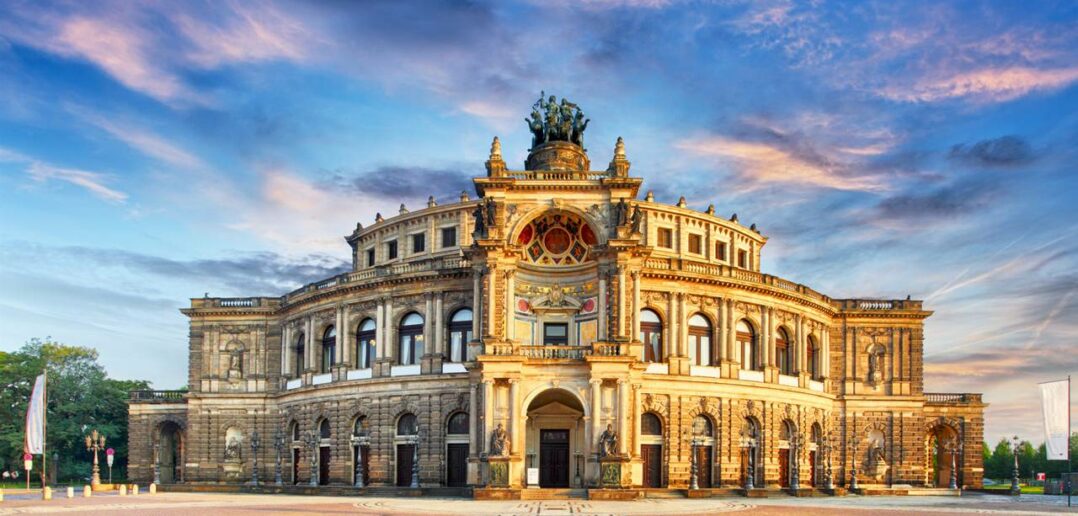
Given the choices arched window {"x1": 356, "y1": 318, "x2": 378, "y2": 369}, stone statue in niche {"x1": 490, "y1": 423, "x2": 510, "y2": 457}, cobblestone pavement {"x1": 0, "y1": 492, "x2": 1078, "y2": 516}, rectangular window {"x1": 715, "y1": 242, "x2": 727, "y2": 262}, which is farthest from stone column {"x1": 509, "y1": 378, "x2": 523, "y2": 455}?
rectangular window {"x1": 715, "y1": 242, "x2": 727, "y2": 262}

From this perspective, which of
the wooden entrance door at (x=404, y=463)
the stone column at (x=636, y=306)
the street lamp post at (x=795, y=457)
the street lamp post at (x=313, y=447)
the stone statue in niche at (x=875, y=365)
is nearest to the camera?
the stone column at (x=636, y=306)

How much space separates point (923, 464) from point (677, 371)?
23.8 m

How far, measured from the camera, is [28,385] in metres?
97.1

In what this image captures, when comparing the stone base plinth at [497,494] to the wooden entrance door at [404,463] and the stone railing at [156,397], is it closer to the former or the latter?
the wooden entrance door at [404,463]

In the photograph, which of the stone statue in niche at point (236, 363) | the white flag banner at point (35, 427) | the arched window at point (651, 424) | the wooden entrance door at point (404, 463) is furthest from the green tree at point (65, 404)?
the arched window at point (651, 424)

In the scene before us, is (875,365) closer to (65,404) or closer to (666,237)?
(666,237)

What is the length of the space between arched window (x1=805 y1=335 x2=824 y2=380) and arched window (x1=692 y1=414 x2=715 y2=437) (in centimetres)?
1226

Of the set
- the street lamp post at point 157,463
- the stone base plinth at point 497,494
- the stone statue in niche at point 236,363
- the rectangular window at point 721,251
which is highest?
the rectangular window at point 721,251

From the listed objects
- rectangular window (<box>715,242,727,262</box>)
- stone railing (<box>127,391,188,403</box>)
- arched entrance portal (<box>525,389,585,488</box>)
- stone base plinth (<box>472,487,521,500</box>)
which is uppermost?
rectangular window (<box>715,242,727,262</box>)

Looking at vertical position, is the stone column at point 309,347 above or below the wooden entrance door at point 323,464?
above

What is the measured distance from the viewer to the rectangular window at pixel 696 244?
7681 centimetres

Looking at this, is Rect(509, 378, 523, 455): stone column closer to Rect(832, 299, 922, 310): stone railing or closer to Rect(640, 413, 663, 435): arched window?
Rect(640, 413, 663, 435): arched window

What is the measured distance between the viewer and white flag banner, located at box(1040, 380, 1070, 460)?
56656 mm

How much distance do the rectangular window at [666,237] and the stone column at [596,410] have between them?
1831 cm
